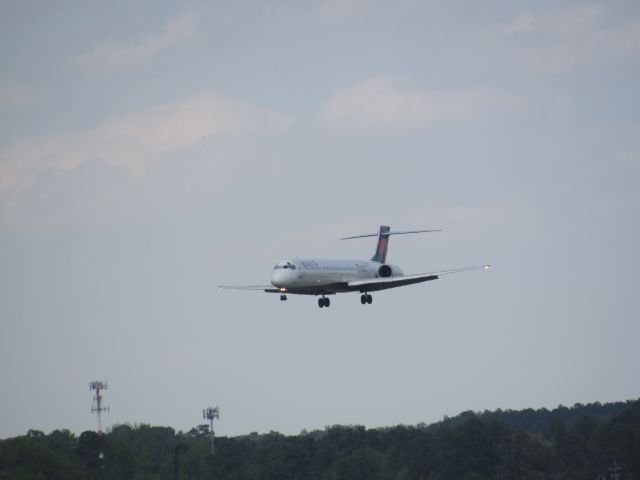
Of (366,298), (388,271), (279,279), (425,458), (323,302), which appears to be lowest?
(425,458)

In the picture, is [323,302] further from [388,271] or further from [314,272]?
[388,271]

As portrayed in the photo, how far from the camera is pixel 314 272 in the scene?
11700 cm

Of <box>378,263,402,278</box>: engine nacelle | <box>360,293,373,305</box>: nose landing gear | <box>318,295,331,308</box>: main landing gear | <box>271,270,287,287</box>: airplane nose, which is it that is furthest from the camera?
<box>378,263,402,278</box>: engine nacelle

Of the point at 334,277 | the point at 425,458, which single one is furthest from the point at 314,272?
the point at 425,458

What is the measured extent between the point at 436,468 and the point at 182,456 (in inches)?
1336

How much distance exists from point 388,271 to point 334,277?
1133 cm

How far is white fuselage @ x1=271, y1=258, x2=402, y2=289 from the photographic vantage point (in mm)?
114750

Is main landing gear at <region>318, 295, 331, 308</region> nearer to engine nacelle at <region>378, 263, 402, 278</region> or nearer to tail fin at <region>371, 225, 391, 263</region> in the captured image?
engine nacelle at <region>378, 263, 402, 278</region>

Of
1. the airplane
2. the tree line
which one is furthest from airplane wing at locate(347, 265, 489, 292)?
the tree line

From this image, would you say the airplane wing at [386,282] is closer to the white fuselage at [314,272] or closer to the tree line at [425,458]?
the white fuselage at [314,272]

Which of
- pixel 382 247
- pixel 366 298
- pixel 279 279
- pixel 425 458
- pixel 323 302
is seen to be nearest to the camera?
pixel 279 279

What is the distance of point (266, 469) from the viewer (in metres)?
182

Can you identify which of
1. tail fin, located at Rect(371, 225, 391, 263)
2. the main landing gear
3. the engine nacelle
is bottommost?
the main landing gear

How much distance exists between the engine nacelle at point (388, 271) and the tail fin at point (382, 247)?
4.21 m
